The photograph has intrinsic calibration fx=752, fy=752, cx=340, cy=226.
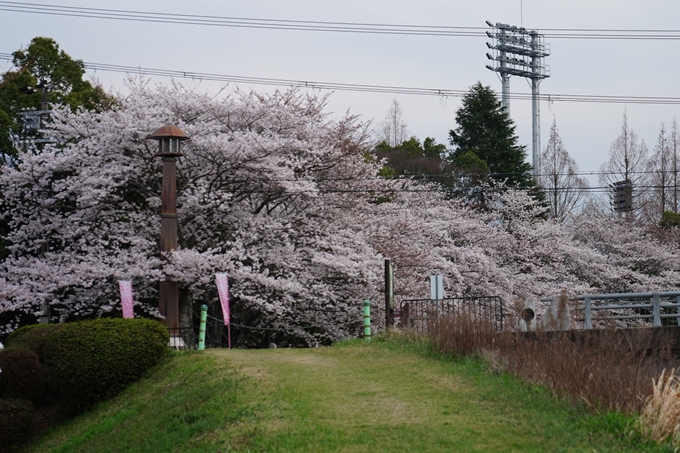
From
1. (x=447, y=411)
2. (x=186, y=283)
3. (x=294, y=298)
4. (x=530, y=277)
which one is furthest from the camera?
(x=530, y=277)

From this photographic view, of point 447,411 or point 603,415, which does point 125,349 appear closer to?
point 447,411

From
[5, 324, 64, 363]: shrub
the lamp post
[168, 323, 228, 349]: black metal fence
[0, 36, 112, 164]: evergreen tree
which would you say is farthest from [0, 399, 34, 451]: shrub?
[0, 36, 112, 164]: evergreen tree

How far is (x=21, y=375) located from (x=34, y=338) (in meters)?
1.53

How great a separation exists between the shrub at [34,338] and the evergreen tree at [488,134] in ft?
117

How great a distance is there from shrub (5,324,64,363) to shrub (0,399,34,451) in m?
1.82

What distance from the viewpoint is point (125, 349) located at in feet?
51.3

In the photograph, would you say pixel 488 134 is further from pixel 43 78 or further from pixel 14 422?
pixel 14 422

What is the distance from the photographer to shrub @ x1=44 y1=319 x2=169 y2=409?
15.4 meters

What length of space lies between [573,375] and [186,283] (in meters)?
13.7

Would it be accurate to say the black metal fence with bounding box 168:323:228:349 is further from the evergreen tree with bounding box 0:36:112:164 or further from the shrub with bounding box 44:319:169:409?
the evergreen tree with bounding box 0:36:112:164

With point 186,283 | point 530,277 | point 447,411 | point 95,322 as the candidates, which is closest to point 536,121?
point 530,277

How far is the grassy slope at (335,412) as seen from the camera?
27.2ft

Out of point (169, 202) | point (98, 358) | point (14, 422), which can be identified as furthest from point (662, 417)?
point (169, 202)

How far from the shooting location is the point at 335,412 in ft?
31.6
